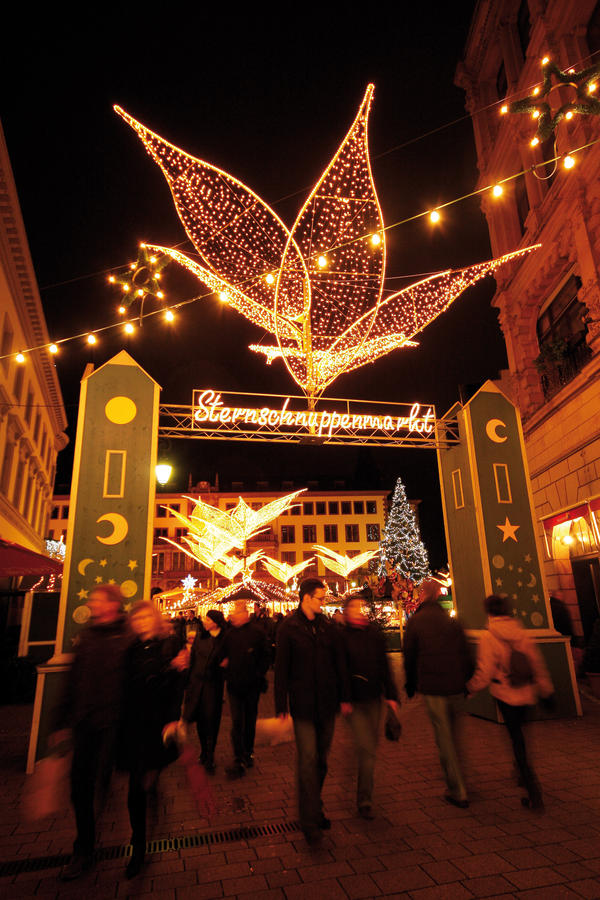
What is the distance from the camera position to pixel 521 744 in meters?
4.90

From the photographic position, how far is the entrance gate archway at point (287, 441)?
757cm

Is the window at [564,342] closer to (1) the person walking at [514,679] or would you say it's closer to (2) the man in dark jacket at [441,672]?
(1) the person walking at [514,679]

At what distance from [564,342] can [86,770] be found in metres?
13.7

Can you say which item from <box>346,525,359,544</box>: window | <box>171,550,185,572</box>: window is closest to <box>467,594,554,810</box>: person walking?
<box>346,525,359,544</box>: window

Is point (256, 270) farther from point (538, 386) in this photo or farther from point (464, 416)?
point (538, 386)

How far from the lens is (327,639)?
15.7ft

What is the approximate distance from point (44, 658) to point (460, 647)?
10.9m

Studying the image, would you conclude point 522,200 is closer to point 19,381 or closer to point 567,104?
point 567,104

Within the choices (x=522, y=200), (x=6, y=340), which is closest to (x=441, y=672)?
(x=522, y=200)

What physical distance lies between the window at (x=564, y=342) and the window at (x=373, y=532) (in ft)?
163

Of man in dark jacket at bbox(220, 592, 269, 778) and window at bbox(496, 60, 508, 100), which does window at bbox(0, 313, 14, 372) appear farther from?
window at bbox(496, 60, 508, 100)

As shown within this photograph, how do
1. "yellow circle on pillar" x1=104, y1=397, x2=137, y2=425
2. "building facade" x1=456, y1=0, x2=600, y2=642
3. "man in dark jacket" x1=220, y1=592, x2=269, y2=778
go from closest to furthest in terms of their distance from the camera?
"man in dark jacket" x1=220, y1=592, x2=269, y2=778
"yellow circle on pillar" x1=104, y1=397, x2=137, y2=425
"building facade" x1=456, y1=0, x2=600, y2=642

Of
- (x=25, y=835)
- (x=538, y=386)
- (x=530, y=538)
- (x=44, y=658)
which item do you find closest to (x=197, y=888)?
(x=25, y=835)

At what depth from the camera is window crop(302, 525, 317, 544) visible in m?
63.8
